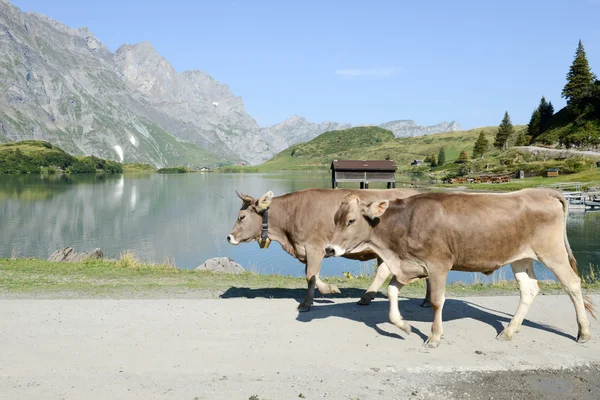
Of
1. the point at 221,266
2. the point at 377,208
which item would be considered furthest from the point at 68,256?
the point at 377,208

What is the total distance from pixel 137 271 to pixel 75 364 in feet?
36.9

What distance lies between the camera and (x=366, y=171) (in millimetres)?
44750

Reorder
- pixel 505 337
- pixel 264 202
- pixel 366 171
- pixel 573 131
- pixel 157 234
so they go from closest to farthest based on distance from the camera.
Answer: pixel 505 337
pixel 264 202
pixel 366 171
pixel 157 234
pixel 573 131

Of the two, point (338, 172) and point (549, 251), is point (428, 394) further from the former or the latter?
point (338, 172)

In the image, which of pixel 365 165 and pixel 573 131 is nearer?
pixel 365 165

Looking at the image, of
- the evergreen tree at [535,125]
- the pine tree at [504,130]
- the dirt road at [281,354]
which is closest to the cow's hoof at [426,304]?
the dirt road at [281,354]

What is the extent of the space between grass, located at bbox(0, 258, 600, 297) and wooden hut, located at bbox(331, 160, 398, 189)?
2635 cm

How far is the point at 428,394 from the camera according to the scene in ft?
23.1

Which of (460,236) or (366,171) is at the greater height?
(366,171)

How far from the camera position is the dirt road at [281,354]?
7.19 m

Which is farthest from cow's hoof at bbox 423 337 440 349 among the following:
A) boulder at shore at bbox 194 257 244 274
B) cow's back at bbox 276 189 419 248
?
boulder at shore at bbox 194 257 244 274

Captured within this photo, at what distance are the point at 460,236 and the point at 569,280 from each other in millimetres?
2147

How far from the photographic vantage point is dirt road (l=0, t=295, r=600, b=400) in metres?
7.19

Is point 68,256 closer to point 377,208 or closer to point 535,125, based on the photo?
point 377,208
